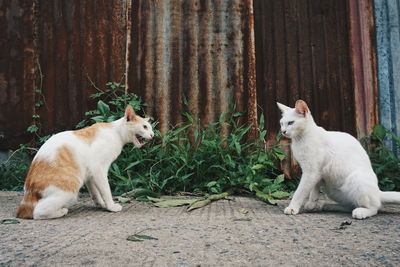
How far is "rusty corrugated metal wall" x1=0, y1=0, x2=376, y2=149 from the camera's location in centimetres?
431

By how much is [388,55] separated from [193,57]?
2563 millimetres

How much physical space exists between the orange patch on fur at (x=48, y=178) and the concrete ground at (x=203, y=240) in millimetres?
156

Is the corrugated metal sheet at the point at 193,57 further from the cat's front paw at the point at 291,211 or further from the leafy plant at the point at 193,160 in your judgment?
the cat's front paw at the point at 291,211

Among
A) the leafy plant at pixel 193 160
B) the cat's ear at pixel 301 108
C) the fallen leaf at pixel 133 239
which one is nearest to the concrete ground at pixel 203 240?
the fallen leaf at pixel 133 239

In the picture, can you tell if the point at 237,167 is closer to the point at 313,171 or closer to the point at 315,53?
the point at 313,171

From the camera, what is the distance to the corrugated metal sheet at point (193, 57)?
4.34m

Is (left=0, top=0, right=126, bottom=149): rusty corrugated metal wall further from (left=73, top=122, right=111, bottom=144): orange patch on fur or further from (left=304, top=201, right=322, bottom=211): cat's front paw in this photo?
(left=304, top=201, right=322, bottom=211): cat's front paw

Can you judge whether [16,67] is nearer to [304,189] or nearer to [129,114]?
[129,114]

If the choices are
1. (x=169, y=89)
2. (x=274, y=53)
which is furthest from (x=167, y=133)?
(x=274, y=53)

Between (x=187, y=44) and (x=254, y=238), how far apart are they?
121 inches

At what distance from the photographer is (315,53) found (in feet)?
14.5

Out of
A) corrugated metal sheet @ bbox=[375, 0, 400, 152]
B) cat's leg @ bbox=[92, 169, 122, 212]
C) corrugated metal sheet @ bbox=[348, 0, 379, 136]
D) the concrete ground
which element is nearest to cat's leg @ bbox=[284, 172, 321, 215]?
the concrete ground

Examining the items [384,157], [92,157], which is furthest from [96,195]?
[384,157]

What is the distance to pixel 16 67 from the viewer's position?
4.30 meters
